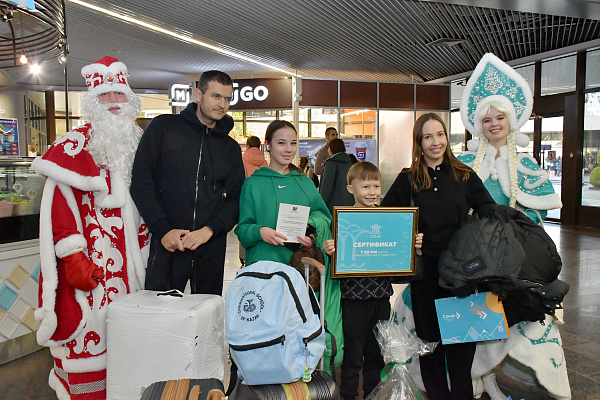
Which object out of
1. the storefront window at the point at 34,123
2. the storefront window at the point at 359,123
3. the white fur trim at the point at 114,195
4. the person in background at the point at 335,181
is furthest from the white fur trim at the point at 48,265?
the storefront window at the point at 359,123

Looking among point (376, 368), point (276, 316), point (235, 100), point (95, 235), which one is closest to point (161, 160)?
point (95, 235)

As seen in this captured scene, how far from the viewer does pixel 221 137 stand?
107 inches

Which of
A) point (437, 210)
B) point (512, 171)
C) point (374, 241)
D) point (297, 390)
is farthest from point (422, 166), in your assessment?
point (297, 390)

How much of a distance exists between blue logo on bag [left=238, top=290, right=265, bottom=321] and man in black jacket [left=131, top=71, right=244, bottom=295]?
1.56ft

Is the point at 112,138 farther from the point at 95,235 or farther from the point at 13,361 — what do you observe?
the point at 13,361

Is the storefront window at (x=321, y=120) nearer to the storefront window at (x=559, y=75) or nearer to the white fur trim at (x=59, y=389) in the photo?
the storefront window at (x=559, y=75)

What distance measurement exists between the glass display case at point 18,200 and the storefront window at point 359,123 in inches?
355

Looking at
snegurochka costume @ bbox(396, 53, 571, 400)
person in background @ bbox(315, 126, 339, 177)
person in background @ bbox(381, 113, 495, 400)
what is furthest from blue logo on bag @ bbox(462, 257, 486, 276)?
person in background @ bbox(315, 126, 339, 177)

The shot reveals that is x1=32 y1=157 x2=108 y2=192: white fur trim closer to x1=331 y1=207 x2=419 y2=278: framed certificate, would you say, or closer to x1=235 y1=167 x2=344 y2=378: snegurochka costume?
x1=235 y1=167 x2=344 y2=378: snegurochka costume

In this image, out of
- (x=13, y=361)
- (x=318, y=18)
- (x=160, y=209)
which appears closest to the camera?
(x=160, y=209)

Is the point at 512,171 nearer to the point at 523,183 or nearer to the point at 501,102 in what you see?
the point at 523,183

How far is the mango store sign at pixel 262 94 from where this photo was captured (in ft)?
36.0

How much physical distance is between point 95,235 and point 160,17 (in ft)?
24.4

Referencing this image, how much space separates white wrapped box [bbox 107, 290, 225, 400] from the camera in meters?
2.07
